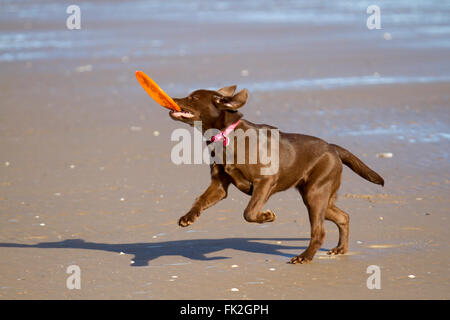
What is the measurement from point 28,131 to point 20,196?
3.41 metres

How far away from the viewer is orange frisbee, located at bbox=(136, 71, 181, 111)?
22.1 ft

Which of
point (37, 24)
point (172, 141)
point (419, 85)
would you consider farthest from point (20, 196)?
point (37, 24)

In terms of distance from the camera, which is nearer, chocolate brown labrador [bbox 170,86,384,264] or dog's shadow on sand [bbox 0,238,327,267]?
chocolate brown labrador [bbox 170,86,384,264]

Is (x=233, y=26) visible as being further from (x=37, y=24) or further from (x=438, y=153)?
(x=438, y=153)

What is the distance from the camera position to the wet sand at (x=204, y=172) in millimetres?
6461

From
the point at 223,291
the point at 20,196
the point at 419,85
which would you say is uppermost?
the point at 419,85

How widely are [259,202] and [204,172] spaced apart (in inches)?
131

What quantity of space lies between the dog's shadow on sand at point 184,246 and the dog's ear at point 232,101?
126 centimetres

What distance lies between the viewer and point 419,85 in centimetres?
1512
